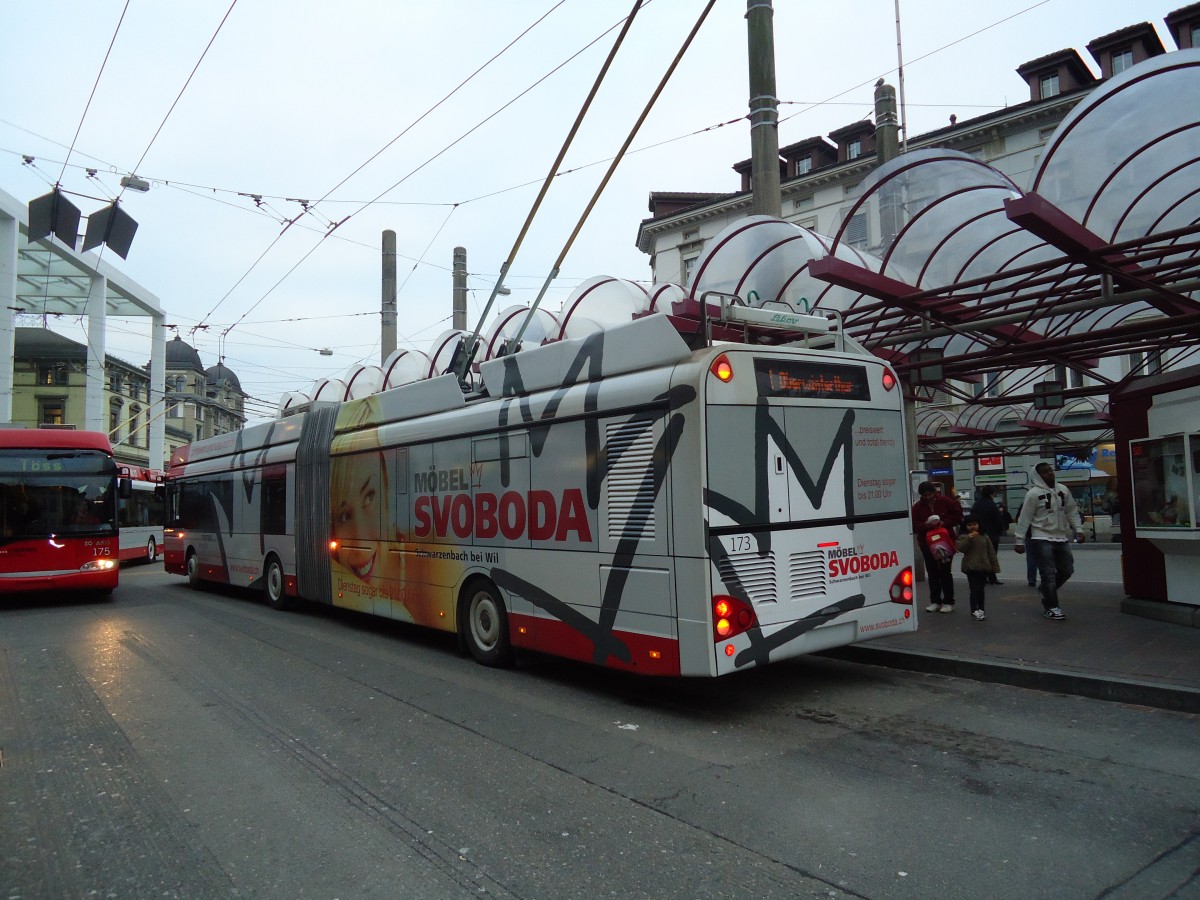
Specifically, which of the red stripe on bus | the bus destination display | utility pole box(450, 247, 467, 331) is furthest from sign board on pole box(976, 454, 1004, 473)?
the red stripe on bus

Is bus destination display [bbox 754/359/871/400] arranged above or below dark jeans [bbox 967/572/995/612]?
above

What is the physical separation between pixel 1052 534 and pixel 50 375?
60547 mm

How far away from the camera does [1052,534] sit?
30.5 feet

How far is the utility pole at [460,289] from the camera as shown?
2134 centimetres

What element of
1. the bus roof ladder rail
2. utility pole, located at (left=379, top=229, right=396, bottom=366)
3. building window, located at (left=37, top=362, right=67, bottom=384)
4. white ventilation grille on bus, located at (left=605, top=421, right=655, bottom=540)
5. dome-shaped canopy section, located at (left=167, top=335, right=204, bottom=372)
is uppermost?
dome-shaped canopy section, located at (left=167, top=335, right=204, bottom=372)

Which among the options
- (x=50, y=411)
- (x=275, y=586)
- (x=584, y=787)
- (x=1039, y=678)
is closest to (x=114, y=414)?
(x=50, y=411)

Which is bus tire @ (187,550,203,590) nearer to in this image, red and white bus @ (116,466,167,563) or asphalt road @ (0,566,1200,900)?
asphalt road @ (0,566,1200,900)

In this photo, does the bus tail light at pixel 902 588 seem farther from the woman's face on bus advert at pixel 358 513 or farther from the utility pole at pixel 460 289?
the utility pole at pixel 460 289

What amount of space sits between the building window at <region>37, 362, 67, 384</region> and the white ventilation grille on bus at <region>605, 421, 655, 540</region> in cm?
5786

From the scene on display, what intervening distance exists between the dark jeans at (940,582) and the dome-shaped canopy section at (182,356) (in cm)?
7875

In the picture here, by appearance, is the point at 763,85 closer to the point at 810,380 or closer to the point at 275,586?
the point at 810,380

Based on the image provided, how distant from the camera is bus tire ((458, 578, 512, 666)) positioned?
8.02 meters

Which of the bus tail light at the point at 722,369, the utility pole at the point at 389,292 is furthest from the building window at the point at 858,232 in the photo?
the bus tail light at the point at 722,369

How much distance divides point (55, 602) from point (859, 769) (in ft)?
51.7
